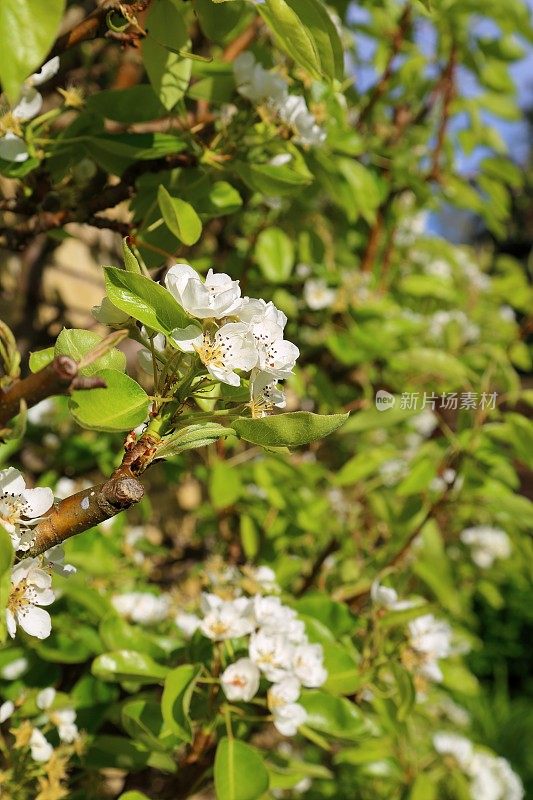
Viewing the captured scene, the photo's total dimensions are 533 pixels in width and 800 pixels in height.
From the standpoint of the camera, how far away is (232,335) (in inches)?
21.0

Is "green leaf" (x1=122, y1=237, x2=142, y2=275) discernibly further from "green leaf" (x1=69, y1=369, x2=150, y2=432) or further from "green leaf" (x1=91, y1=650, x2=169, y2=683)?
"green leaf" (x1=91, y1=650, x2=169, y2=683)

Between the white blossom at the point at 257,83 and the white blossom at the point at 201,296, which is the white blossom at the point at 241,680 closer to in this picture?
the white blossom at the point at 201,296

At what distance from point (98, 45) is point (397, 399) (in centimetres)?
111

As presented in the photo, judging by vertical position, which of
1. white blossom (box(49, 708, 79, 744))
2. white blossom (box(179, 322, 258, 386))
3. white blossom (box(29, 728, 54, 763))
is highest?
white blossom (box(179, 322, 258, 386))

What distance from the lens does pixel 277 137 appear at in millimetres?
858

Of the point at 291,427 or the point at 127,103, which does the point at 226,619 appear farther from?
the point at 127,103

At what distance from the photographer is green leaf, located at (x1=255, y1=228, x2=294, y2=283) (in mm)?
1374

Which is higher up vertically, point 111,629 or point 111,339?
point 111,339

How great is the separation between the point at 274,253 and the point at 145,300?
89cm

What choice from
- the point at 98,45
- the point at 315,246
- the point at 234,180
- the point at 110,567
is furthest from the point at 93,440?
the point at 98,45

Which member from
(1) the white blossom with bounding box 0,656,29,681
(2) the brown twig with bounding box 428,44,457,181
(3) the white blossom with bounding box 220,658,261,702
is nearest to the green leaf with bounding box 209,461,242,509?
(1) the white blossom with bounding box 0,656,29,681

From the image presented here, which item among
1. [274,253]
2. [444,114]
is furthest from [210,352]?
[444,114]

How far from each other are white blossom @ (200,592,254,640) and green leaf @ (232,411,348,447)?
36 centimetres

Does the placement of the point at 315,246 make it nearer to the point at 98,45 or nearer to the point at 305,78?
the point at 305,78
